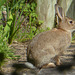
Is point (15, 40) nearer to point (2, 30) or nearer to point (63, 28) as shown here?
point (2, 30)

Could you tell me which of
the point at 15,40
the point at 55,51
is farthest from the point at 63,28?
the point at 15,40

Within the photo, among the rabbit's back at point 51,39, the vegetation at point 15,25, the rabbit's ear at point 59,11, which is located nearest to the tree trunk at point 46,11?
the vegetation at point 15,25

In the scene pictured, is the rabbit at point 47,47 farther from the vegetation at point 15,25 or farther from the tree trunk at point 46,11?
the tree trunk at point 46,11

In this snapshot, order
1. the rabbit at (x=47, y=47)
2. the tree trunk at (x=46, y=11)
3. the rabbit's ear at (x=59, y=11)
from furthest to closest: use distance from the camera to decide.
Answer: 1. the tree trunk at (x=46, y=11)
2. the rabbit's ear at (x=59, y=11)
3. the rabbit at (x=47, y=47)

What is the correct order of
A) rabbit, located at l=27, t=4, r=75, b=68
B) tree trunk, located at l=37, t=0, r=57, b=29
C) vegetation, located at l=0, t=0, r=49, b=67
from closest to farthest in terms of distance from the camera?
rabbit, located at l=27, t=4, r=75, b=68 < vegetation, located at l=0, t=0, r=49, b=67 < tree trunk, located at l=37, t=0, r=57, b=29

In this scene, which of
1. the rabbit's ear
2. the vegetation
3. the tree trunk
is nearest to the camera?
the rabbit's ear

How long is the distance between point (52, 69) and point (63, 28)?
74 centimetres

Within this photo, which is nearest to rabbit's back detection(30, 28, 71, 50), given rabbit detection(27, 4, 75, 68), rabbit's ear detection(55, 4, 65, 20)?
rabbit detection(27, 4, 75, 68)

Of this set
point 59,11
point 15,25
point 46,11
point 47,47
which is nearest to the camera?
point 47,47

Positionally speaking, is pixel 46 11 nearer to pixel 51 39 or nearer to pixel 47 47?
pixel 51 39

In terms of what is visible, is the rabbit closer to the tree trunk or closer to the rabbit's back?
the rabbit's back

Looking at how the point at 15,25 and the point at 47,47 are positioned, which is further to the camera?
the point at 15,25

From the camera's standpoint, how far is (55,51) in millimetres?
3012

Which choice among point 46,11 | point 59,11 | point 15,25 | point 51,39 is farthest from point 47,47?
point 46,11
